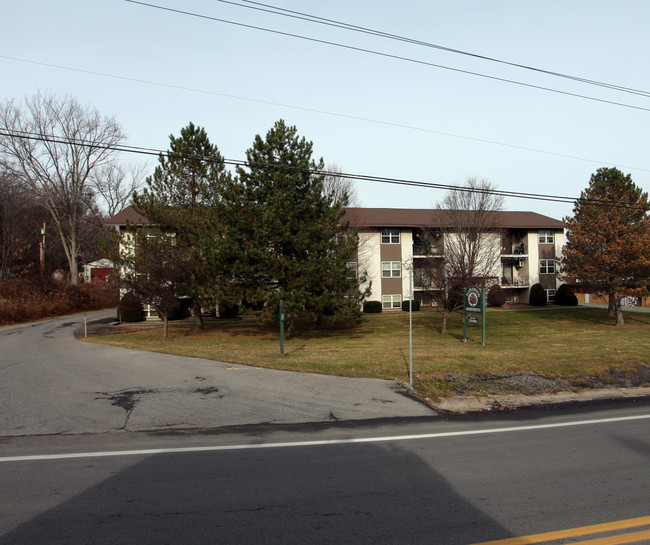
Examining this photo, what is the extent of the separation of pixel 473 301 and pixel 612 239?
12.8m

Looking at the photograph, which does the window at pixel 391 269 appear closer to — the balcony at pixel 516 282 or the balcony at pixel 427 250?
the balcony at pixel 427 250

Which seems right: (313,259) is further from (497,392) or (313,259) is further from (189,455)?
(189,455)

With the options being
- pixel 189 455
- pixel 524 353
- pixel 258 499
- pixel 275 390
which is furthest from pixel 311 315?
pixel 258 499

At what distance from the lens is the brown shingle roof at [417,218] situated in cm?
3647

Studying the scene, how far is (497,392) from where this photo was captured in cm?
974

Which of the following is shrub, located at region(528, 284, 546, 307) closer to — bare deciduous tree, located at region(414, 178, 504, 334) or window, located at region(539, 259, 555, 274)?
window, located at region(539, 259, 555, 274)

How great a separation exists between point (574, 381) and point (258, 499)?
344 inches

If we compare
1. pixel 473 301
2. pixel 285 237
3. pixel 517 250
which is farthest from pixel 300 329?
pixel 517 250

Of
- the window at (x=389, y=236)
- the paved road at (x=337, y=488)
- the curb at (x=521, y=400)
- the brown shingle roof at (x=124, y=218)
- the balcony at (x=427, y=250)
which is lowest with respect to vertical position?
the curb at (x=521, y=400)

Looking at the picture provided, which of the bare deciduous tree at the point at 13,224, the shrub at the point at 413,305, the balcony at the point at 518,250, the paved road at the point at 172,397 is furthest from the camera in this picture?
the balcony at the point at 518,250

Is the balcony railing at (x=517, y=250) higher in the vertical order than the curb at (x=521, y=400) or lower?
higher

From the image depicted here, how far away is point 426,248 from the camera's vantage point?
37.5 m

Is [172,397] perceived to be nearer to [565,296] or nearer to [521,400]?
[521,400]

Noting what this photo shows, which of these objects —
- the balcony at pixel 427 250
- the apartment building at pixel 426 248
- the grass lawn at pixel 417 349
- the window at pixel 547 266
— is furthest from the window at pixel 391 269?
the window at pixel 547 266
